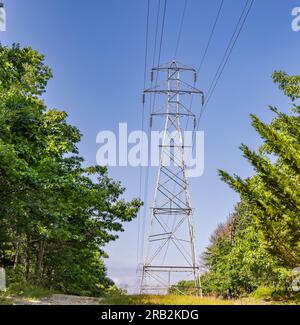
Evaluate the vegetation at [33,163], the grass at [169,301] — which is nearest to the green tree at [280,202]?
the grass at [169,301]

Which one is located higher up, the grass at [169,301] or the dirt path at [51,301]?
the grass at [169,301]

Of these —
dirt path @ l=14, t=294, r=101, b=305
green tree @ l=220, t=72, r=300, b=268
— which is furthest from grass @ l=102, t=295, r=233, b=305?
green tree @ l=220, t=72, r=300, b=268

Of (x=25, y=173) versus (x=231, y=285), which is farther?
(x=231, y=285)

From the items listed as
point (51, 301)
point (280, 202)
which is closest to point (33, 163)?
point (51, 301)

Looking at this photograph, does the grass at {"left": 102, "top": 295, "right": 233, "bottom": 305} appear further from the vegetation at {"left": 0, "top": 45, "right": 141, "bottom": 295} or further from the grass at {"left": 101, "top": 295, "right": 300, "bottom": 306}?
the vegetation at {"left": 0, "top": 45, "right": 141, "bottom": 295}

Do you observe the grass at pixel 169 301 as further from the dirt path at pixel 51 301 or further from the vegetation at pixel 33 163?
the vegetation at pixel 33 163

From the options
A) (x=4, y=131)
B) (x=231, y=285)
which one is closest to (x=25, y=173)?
(x=4, y=131)

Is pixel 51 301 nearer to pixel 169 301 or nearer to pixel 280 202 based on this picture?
pixel 169 301

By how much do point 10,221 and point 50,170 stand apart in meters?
4.88

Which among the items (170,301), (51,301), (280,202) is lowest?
(51,301)

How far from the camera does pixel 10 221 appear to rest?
55.6 feet

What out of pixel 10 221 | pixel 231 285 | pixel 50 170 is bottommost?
pixel 231 285

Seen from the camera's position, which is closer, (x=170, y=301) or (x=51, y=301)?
(x=170, y=301)
